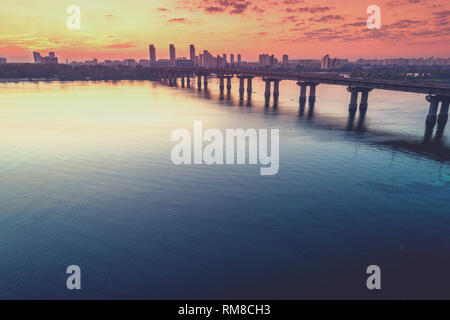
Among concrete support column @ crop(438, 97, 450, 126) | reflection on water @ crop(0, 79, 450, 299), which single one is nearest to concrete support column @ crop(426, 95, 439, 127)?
concrete support column @ crop(438, 97, 450, 126)

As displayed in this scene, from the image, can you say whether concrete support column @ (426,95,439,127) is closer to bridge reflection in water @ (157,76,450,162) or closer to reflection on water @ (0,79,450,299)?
bridge reflection in water @ (157,76,450,162)

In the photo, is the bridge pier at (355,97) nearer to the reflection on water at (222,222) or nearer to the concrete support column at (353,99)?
the concrete support column at (353,99)

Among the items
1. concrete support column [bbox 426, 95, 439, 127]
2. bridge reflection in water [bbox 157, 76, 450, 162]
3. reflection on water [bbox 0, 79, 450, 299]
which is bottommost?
reflection on water [bbox 0, 79, 450, 299]

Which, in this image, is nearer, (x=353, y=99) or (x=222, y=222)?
(x=222, y=222)

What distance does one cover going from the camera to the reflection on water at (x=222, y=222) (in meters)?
17.9

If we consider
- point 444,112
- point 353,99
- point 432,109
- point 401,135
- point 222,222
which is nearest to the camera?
point 222,222

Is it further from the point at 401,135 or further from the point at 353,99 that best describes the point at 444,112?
the point at 353,99

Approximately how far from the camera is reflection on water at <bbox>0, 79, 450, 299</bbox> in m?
17.9

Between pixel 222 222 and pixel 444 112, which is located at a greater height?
pixel 444 112

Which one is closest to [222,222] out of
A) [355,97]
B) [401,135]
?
[401,135]

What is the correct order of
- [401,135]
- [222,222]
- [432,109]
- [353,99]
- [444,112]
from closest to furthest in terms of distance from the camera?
[222,222]
[401,135]
[432,109]
[444,112]
[353,99]

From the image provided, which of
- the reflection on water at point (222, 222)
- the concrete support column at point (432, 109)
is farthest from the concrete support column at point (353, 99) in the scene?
the reflection on water at point (222, 222)

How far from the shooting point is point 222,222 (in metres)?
24.5

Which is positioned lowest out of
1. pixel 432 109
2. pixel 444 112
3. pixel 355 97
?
pixel 444 112
